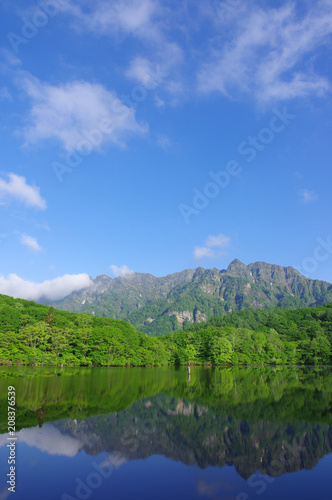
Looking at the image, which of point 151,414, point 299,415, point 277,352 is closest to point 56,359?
point 151,414

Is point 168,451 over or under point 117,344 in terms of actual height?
under

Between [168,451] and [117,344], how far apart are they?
226 feet

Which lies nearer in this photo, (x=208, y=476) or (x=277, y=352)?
(x=208, y=476)

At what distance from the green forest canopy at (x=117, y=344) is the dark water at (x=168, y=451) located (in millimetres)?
40702

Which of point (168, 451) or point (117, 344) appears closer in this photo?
point (168, 451)

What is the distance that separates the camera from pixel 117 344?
80.0 meters

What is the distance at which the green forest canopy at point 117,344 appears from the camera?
61.1 meters

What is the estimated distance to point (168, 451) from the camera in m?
13.9

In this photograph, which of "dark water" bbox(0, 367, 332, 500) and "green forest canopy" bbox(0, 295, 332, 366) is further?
"green forest canopy" bbox(0, 295, 332, 366)

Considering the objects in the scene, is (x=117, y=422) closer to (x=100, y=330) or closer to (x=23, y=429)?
(x=23, y=429)

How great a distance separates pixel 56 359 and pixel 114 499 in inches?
2340

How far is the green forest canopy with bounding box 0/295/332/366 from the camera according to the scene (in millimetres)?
61062

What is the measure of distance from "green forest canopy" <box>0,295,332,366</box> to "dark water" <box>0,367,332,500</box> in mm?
40702

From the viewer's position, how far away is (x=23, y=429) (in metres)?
16.2
